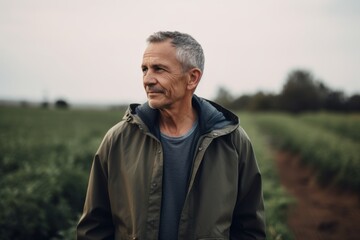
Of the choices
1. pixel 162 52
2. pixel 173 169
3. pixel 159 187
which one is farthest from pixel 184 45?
pixel 159 187

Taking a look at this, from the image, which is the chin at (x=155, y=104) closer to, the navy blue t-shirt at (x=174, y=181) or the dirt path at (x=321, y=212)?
the navy blue t-shirt at (x=174, y=181)

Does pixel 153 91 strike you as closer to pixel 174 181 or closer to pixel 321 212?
pixel 174 181

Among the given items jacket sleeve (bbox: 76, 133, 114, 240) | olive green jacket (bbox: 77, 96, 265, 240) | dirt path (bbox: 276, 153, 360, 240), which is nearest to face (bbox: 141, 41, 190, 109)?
olive green jacket (bbox: 77, 96, 265, 240)

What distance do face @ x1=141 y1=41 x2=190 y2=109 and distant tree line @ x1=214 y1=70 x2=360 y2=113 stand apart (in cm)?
4577

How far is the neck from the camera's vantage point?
2.19m

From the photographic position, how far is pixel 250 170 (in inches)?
85.4

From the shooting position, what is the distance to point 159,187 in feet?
6.43

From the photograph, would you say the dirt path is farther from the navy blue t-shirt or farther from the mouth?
the mouth

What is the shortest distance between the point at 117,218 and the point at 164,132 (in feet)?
2.05

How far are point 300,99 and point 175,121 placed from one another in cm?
6221

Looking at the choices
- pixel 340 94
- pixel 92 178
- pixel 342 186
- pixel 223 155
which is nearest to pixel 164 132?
pixel 223 155

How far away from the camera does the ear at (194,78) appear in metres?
2.17

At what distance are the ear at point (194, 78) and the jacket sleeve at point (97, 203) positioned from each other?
25.9 inches

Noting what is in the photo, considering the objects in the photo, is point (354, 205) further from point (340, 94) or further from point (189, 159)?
point (340, 94)
